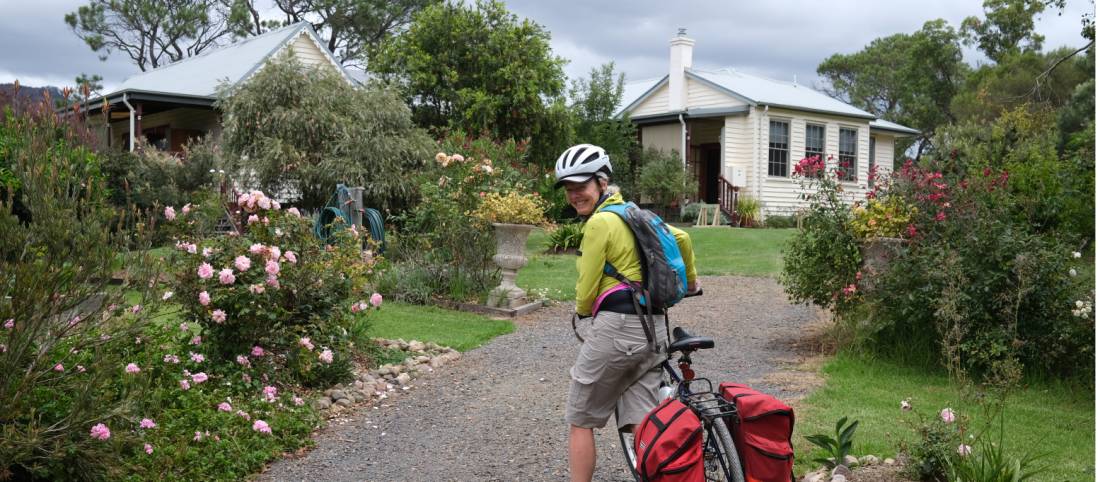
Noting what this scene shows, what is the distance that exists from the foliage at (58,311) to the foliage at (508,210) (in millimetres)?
6293

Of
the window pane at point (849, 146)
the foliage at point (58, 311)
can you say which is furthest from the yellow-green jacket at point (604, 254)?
the window pane at point (849, 146)

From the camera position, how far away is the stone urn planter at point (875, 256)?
7848mm

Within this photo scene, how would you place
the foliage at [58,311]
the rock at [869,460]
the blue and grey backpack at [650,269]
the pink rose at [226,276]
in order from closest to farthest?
the blue and grey backpack at [650,269] → the foliage at [58,311] → the rock at [869,460] → the pink rose at [226,276]

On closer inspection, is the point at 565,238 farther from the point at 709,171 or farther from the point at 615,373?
the point at 615,373

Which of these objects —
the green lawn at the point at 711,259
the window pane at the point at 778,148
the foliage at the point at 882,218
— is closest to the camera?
the foliage at the point at 882,218

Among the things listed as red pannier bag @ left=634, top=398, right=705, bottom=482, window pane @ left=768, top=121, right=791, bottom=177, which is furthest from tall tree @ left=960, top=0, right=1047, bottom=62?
red pannier bag @ left=634, top=398, right=705, bottom=482

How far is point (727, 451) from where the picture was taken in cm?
367

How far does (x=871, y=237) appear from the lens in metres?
8.23

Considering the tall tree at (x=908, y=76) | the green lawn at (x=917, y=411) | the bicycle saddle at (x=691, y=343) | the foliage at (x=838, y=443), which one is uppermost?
Result: the tall tree at (x=908, y=76)

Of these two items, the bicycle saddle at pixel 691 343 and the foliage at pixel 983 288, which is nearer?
the bicycle saddle at pixel 691 343

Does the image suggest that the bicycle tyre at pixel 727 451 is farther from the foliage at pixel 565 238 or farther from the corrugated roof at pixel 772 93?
the corrugated roof at pixel 772 93

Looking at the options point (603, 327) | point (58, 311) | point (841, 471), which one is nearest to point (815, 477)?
point (841, 471)

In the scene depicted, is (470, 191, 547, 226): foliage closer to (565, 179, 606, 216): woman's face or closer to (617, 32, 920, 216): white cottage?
(565, 179, 606, 216): woman's face

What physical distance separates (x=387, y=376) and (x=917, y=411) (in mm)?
3982
